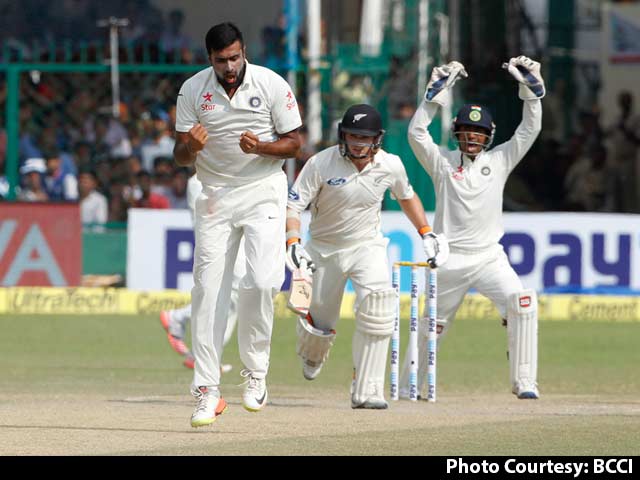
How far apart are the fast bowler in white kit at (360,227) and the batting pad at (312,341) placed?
0.28 meters

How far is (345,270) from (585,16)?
1416cm

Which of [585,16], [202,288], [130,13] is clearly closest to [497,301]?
[202,288]

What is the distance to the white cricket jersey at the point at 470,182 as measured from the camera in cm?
1020

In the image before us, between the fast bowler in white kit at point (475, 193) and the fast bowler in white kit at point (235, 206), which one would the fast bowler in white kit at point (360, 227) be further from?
the fast bowler in white kit at point (235, 206)

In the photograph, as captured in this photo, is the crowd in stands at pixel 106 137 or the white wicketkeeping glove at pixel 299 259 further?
the crowd in stands at pixel 106 137

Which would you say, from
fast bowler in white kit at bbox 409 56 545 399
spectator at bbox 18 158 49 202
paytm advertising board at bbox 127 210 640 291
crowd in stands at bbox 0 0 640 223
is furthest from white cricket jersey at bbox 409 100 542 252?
spectator at bbox 18 158 49 202

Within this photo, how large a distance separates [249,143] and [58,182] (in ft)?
31.1

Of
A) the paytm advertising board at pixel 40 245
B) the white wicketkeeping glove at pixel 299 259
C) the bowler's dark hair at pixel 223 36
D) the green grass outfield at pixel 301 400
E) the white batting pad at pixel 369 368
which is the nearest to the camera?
the green grass outfield at pixel 301 400

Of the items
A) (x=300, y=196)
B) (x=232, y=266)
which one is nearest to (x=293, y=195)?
(x=300, y=196)

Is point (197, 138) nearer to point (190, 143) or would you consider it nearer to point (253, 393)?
point (190, 143)

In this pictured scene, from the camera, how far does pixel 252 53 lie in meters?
16.7

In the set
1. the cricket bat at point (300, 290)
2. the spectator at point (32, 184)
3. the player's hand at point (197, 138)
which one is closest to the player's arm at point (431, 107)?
the cricket bat at point (300, 290)

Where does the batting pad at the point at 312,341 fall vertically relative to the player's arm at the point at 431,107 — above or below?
below

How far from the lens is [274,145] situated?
8.24 metres
